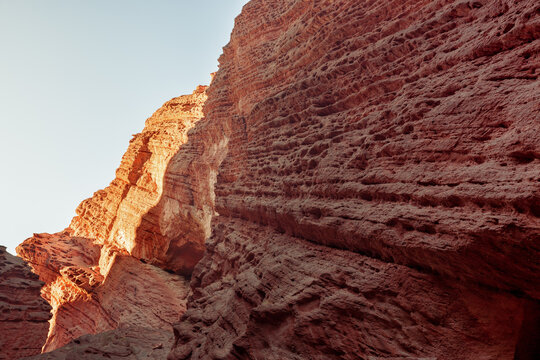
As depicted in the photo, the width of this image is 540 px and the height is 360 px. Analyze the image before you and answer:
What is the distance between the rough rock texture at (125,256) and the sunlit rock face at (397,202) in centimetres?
1012

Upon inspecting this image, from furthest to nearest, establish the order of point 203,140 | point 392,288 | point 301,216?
point 203,140
point 301,216
point 392,288

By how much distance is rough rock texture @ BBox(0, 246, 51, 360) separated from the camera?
10.4 metres

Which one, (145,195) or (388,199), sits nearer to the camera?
(388,199)

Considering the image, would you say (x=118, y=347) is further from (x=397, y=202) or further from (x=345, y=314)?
(x=397, y=202)

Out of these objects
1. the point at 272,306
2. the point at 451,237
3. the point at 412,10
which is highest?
the point at 412,10

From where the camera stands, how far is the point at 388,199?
4582 mm

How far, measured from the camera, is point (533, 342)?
3492 mm

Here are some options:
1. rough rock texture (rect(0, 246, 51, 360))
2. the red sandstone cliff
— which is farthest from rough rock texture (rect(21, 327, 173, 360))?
the red sandstone cliff

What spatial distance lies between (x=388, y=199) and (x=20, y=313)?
42.7 ft

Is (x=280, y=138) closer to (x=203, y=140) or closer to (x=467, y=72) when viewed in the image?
(x=467, y=72)

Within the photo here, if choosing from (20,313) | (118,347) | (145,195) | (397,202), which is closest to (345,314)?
(397,202)

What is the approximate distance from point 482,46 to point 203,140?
14843mm

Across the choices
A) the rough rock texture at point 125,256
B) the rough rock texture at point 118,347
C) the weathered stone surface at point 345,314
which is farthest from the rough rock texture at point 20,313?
the weathered stone surface at point 345,314

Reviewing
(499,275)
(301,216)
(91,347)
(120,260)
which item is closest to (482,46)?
(499,275)
